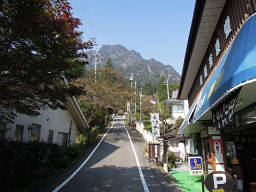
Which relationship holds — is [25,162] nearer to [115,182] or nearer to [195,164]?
[115,182]

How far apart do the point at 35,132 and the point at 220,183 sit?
11.2 meters

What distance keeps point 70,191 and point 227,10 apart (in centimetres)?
852

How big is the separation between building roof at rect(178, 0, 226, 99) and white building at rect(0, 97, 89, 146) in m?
9.18

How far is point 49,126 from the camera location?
13.5 metres

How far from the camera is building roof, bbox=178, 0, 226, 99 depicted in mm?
6129

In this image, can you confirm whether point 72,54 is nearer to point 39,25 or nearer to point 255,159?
point 39,25

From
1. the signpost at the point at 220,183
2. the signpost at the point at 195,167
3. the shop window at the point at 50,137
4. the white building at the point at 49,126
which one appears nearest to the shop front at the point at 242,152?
the signpost at the point at 195,167

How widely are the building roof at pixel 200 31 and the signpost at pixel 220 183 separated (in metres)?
5.14

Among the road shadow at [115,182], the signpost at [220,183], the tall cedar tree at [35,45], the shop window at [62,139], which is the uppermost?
the tall cedar tree at [35,45]

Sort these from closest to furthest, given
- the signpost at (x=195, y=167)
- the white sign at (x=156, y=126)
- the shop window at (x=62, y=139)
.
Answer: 1. the signpost at (x=195, y=167)
2. the white sign at (x=156, y=126)
3. the shop window at (x=62, y=139)

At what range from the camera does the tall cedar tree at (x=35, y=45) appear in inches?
190

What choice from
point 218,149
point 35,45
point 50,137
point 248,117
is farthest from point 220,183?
point 50,137

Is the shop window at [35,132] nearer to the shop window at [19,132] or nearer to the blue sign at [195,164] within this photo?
the shop window at [19,132]

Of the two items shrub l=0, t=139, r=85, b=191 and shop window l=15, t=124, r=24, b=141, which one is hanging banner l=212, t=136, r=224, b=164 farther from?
shop window l=15, t=124, r=24, b=141
